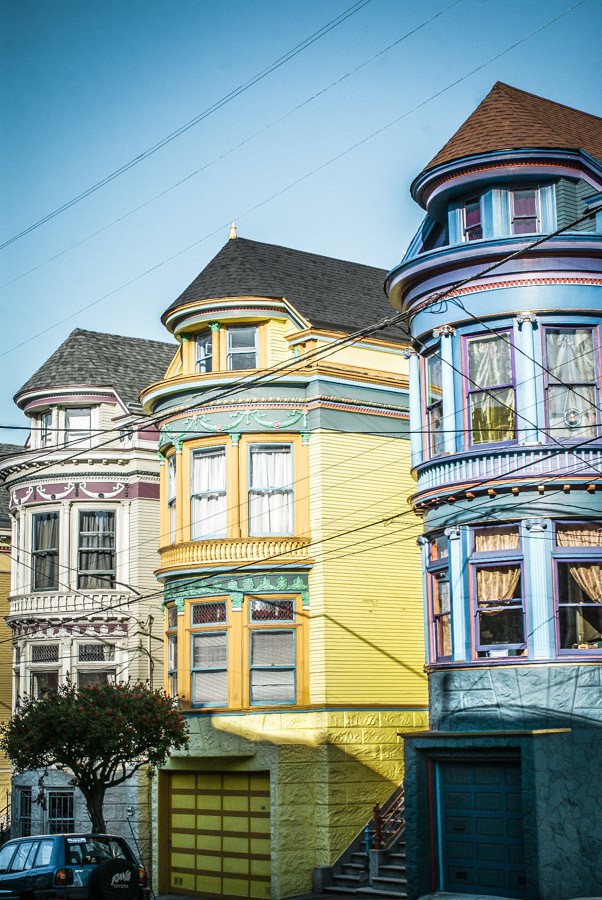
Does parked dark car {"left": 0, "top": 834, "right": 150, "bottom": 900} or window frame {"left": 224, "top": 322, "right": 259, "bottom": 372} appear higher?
window frame {"left": 224, "top": 322, "right": 259, "bottom": 372}

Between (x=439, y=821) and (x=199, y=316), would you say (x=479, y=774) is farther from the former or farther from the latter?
(x=199, y=316)

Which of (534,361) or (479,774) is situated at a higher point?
(534,361)

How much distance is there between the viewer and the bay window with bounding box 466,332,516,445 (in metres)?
23.7

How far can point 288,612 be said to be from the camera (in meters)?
30.1

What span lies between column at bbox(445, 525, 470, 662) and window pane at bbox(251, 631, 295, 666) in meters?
6.94

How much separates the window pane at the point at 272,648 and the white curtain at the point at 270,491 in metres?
2.35

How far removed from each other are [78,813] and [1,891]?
1241cm

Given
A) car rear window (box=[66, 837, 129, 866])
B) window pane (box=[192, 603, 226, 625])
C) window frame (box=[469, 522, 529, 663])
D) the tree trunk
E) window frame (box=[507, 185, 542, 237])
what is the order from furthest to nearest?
window pane (box=[192, 603, 226, 625]), the tree trunk, window frame (box=[507, 185, 542, 237]), window frame (box=[469, 522, 529, 663]), car rear window (box=[66, 837, 129, 866])

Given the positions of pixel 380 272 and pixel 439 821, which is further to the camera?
pixel 380 272

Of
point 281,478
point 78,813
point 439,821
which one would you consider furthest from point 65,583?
point 439,821

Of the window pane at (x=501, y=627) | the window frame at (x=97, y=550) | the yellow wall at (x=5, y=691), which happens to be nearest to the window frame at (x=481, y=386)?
the window pane at (x=501, y=627)

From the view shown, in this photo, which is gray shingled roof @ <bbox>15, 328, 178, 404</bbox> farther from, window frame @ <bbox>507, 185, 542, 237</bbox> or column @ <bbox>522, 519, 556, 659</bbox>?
column @ <bbox>522, 519, 556, 659</bbox>

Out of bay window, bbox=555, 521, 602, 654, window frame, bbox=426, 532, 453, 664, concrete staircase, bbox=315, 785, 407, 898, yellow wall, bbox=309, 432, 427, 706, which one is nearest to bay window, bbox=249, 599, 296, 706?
yellow wall, bbox=309, 432, 427, 706

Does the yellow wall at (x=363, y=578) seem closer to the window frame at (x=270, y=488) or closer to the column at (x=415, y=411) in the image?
the window frame at (x=270, y=488)
